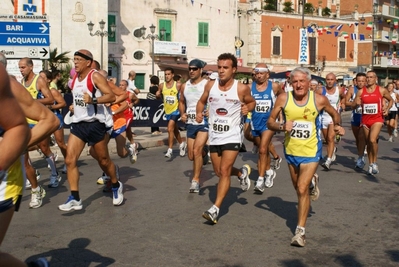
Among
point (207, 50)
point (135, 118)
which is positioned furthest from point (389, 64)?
point (135, 118)

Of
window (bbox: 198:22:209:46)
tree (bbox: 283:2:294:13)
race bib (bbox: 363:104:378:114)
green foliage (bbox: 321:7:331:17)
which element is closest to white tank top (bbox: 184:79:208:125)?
race bib (bbox: 363:104:378:114)

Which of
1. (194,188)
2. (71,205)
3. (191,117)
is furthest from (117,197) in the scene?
(191,117)

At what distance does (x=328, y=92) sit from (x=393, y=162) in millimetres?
1979

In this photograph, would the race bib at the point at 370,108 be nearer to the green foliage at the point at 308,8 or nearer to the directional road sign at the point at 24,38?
the directional road sign at the point at 24,38

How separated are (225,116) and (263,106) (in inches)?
101

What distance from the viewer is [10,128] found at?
123 inches

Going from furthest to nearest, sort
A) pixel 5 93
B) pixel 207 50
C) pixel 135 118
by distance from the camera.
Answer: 1. pixel 207 50
2. pixel 135 118
3. pixel 5 93

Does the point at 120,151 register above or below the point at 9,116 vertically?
below

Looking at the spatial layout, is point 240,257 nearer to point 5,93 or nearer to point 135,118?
point 5,93

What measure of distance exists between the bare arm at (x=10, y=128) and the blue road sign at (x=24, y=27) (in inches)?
472

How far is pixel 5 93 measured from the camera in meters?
3.06

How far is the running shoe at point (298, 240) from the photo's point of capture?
5.95 meters

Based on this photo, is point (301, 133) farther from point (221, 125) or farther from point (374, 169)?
point (374, 169)

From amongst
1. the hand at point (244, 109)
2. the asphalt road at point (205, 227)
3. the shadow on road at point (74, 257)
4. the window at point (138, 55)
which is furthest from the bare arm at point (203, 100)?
the window at point (138, 55)
